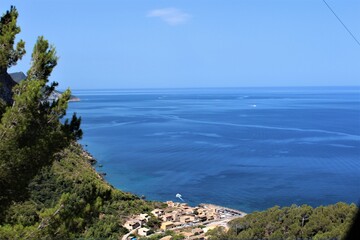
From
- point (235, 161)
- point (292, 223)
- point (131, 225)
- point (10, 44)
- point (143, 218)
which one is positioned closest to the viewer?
point (10, 44)

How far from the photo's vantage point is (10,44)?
3.62 m

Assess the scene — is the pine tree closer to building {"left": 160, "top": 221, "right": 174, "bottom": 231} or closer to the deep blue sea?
building {"left": 160, "top": 221, "right": 174, "bottom": 231}

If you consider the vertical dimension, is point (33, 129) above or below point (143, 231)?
above

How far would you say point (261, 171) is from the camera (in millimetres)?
22688

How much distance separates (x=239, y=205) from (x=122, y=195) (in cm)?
536

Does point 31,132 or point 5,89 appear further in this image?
A: point 5,89

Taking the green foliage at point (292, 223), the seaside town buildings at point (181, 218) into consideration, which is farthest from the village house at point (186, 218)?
the green foliage at point (292, 223)

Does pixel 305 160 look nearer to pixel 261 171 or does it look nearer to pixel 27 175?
pixel 261 171

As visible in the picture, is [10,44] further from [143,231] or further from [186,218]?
[186,218]

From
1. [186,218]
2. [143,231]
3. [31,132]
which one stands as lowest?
[186,218]

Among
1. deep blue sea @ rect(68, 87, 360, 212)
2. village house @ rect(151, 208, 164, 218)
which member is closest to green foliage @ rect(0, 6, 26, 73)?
village house @ rect(151, 208, 164, 218)

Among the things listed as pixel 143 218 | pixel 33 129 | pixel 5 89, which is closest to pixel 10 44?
pixel 5 89

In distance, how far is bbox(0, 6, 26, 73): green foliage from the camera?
3.58m

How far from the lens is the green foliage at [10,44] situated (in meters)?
3.58
